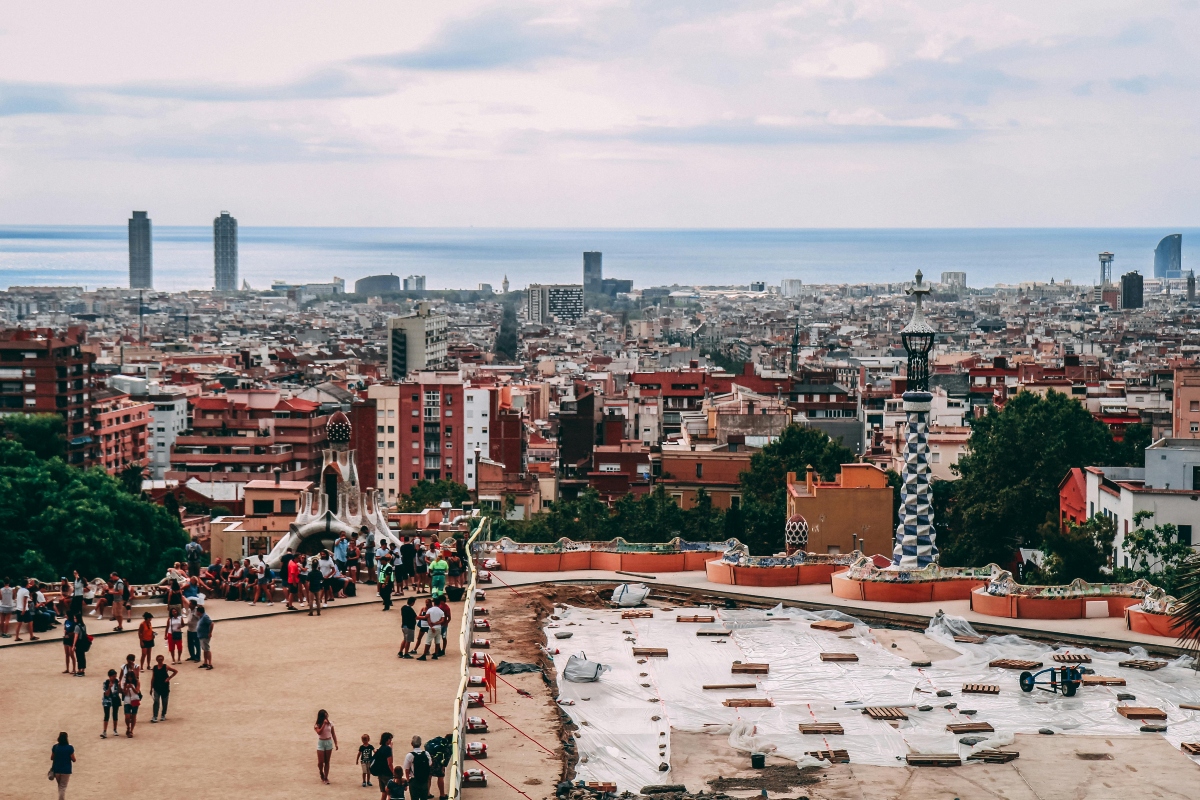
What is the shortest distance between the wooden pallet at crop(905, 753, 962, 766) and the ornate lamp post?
281 inches

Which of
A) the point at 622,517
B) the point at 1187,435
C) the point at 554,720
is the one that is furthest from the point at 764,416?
the point at 554,720

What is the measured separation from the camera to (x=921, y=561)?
24.2m

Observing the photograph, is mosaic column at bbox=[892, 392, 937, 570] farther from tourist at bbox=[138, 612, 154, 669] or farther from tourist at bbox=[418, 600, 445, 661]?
tourist at bbox=[138, 612, 154, 669]

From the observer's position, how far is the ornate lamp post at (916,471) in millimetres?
24000

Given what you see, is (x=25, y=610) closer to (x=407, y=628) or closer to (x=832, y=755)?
(x=407, y=628)

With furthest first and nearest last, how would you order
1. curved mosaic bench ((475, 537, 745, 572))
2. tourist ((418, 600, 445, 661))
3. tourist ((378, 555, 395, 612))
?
1. curved mosaic bench ((475, 537, 745, 572))
2. tourist ((378, 555, 395, 612))
3. tourist ((418, 600, 445, 661))

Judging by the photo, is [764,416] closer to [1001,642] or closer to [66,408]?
[66,408]

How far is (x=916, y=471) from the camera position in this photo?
24578 mm

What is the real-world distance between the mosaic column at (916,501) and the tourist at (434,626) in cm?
845

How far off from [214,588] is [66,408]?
49618mm

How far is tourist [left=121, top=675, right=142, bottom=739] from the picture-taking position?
14.3 metres

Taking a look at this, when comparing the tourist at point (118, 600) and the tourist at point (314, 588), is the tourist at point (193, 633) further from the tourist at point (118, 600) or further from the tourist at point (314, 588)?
the tourist at point (314, 588)

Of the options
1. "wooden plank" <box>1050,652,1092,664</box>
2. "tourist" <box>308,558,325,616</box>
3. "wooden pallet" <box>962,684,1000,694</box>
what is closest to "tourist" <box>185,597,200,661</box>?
"tourist" <box>308,558,325,616</box>

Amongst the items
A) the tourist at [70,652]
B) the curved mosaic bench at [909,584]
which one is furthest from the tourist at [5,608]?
the curved mosaic bench at [909,584]
